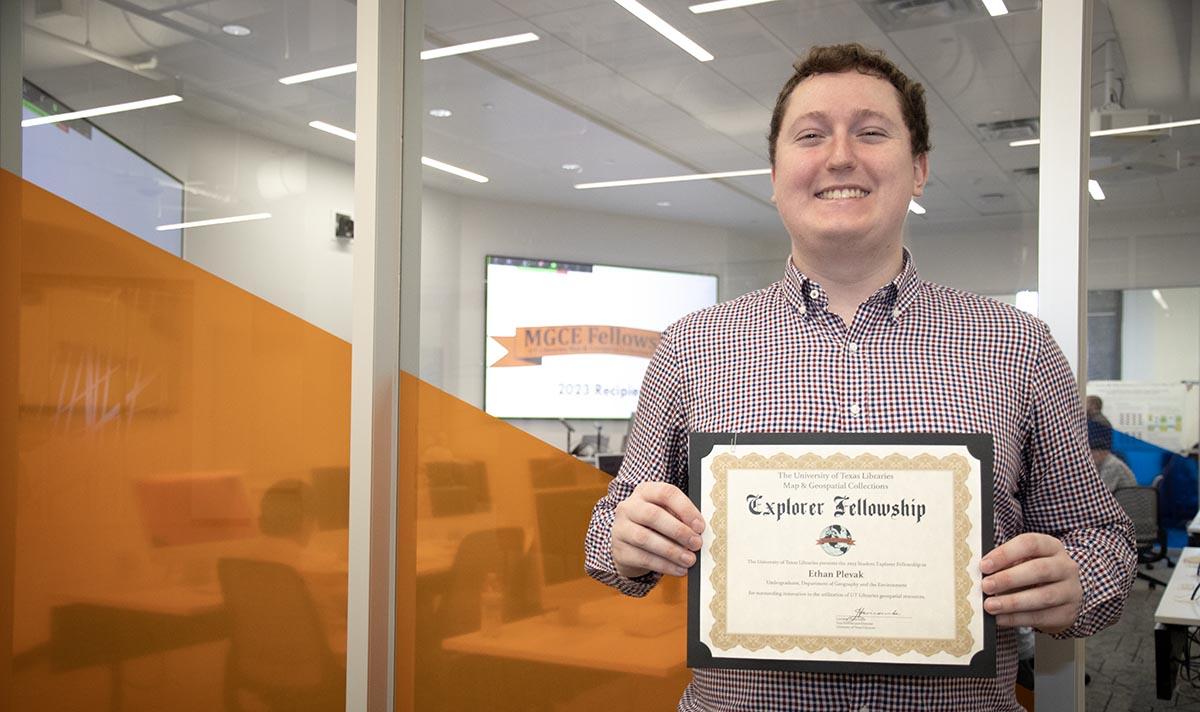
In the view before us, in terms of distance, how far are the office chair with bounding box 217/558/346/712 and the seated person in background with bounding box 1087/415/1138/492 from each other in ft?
6.63

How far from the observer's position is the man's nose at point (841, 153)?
1.61 m

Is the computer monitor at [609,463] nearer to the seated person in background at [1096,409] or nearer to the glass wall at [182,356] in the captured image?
the glass wall at [182,356]

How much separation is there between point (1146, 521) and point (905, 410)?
2.39 feet

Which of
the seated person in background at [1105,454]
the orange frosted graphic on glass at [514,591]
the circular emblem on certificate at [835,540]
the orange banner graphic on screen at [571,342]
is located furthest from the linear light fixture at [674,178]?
the circular emblem on certificate at [835,540]

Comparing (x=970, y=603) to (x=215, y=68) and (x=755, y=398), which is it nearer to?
(x=755, y=398)

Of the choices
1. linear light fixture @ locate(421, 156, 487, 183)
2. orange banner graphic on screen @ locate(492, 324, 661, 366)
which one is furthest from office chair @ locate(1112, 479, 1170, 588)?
linear light fixture @ locate(421, 156, 487, 183)

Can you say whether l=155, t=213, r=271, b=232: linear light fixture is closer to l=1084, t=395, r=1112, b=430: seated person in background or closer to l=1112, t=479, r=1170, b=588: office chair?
l=1084, t=395, r=1112, b=430: seated person in background

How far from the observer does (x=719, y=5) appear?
95.8 inches

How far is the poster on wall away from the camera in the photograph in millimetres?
2021

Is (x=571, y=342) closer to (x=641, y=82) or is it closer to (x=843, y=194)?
(x=641, y=82)

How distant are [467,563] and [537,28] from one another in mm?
1420

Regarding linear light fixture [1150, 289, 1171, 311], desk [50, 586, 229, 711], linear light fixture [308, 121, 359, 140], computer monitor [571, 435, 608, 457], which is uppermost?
linear light fixture [308, 121, 359, 140]

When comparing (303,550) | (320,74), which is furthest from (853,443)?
(320,74)

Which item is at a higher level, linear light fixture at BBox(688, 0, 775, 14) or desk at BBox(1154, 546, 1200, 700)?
linear light fixture at BBox(688, 0, 775, 14)
